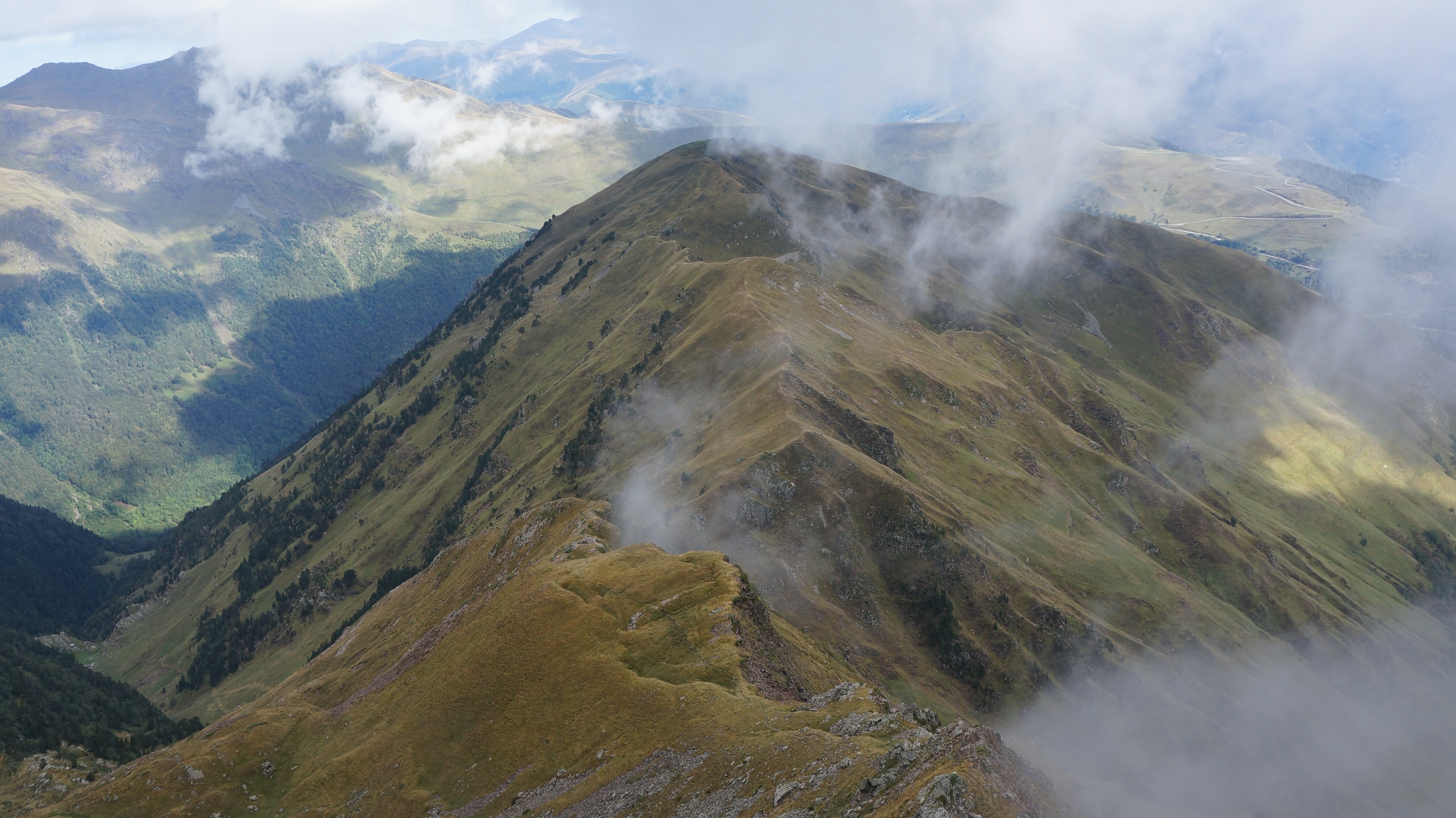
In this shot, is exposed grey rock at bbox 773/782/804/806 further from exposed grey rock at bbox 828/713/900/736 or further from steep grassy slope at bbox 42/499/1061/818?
exposed grey rock at bbox 828/713/900/736

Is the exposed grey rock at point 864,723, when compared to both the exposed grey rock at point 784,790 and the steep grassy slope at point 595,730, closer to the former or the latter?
the steep grassy slope at point 595,730

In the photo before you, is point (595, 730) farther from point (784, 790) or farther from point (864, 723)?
point (864, 723)

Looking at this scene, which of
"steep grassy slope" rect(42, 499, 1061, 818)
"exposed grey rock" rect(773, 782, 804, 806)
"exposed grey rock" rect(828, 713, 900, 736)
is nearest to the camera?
"steep grassy slope" rect(42, 499, 1061, 818)

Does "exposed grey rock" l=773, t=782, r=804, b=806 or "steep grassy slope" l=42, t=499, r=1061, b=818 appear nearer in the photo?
"steep grassy slope" l=42, t=499, r=1061, b=818

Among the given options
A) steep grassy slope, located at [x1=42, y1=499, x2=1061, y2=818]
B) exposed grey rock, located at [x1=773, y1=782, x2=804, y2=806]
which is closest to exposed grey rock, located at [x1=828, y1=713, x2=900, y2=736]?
steep grassy slope, located at [x1=42, y1=499, x2=1061, y2=818]

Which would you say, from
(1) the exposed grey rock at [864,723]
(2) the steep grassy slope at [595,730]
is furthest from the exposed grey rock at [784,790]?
(1) the exposed grey rock at [864,723]

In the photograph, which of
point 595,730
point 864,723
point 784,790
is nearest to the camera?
point 784,790

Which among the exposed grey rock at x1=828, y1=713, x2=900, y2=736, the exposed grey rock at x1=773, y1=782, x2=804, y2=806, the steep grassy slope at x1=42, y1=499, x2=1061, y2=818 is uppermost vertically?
the exposed grey rock at x1=773, y1=782, x2=804, y2=806

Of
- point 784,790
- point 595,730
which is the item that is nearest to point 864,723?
point 784,790
